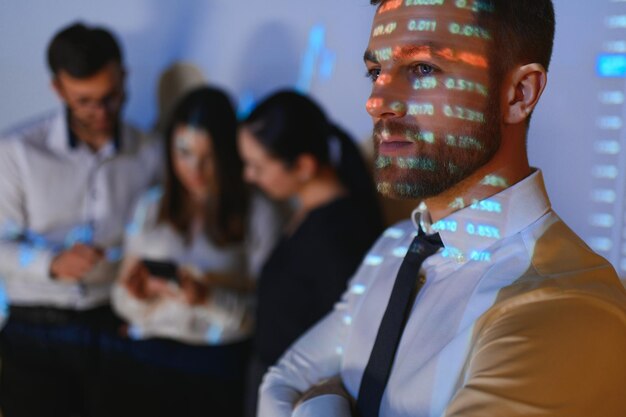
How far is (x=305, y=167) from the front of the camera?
216cm

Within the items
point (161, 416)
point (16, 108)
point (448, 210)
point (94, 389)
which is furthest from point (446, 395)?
point (16, 108)

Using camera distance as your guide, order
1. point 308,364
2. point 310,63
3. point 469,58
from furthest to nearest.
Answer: point 310,63
point 308,364
point 469,58

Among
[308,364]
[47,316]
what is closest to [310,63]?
[47,316]

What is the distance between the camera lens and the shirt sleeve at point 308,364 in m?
1.35

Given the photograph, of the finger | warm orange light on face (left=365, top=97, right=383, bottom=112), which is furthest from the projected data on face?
the finger

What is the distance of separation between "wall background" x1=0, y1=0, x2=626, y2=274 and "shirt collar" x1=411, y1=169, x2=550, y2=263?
13.9 inches

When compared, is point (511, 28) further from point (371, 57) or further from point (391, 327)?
point (391, 327)

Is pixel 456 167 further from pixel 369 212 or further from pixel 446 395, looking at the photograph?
pixel 369 212

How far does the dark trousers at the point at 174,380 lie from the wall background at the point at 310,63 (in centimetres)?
100

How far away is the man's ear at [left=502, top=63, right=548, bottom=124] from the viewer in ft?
3.49

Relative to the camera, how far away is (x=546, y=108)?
1.48m

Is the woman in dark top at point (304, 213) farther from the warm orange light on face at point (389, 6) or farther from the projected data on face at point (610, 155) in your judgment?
the warm orange light on face at point (389, 6)

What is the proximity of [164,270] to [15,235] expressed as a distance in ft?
2.22

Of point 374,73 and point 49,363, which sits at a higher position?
point 374,73
